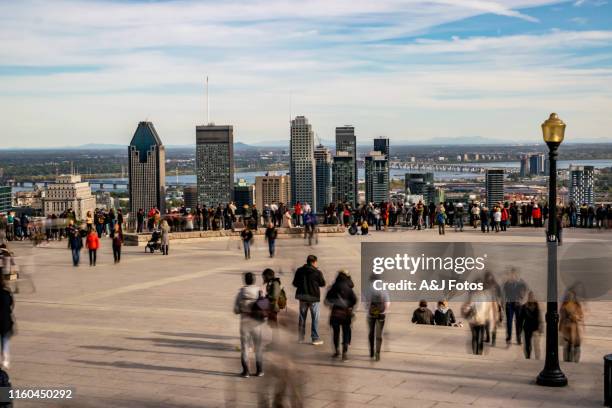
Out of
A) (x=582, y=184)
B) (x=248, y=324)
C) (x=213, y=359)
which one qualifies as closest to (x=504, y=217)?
(x=582, y=184)

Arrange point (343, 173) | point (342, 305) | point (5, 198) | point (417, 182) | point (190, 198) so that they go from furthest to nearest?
point (343, 173) < point (190, 198) < point (417, 182) < point (5, 198) < point (342, 305)

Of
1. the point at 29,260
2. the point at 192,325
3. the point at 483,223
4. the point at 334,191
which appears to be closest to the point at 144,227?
the point at 29,260

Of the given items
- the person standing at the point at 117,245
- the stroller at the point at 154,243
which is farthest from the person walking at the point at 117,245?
the stroller at the point at 154,243

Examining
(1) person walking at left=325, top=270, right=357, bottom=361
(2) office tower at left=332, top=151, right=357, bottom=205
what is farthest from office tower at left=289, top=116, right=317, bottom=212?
(1) person walking at left=325, top=270, right=357, bottom=361

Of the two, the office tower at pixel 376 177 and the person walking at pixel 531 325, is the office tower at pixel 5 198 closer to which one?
the office tower at pixel 376 177

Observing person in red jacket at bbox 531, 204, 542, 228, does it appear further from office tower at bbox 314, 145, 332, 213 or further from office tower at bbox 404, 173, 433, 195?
office tower at bbox 314, 145, 332, 213

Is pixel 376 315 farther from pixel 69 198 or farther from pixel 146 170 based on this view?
pixel 146 170
